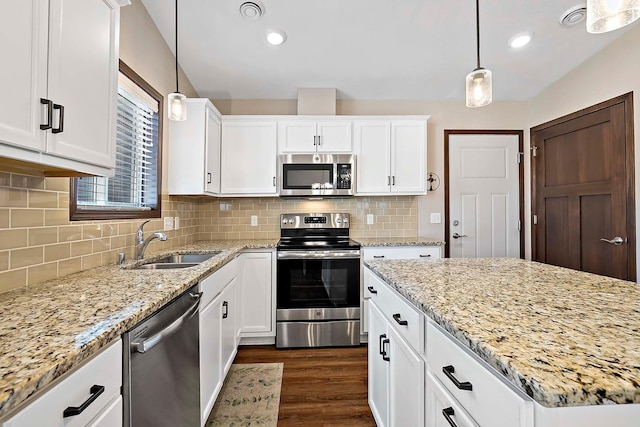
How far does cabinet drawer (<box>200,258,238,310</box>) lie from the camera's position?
64.3 inches

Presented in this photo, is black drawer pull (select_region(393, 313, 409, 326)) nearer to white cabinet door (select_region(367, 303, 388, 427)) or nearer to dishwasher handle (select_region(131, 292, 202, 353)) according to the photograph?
white cabinet door (select_region(367, 303, 388, 427))

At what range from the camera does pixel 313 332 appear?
2.76 m

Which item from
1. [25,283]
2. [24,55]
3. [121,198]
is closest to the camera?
[24,55]

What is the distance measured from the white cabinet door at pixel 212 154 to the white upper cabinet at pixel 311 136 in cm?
60

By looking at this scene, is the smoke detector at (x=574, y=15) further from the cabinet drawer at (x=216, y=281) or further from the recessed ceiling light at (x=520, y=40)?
the cabinet drawer at (x=216, y=281)

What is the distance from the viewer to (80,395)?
715mm

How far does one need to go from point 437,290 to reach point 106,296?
3.96 ft

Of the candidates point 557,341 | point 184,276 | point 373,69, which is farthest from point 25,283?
point 373,69

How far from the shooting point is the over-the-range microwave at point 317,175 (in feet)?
9.86

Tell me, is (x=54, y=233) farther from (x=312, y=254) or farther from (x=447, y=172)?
(x=447, y=172)

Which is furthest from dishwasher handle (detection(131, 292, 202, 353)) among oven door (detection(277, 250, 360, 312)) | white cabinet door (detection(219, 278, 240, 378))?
oven door (detection(277, 250, 360, 312))

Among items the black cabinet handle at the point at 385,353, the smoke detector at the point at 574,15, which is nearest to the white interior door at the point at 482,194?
the smoke detector at the point at 574,15

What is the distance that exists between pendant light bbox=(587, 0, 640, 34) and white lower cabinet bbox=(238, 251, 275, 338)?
2452mm

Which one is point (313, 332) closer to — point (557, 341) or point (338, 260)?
point (338, 260)
